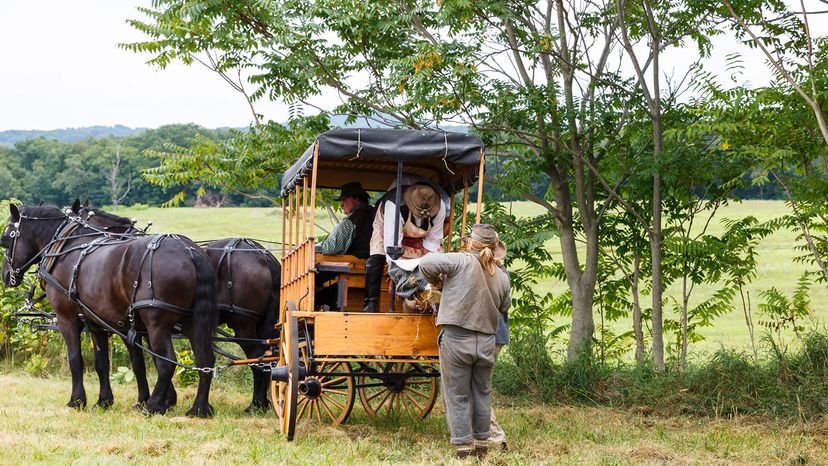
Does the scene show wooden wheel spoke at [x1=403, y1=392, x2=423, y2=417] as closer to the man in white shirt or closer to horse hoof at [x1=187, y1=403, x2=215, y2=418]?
the man in white shirt

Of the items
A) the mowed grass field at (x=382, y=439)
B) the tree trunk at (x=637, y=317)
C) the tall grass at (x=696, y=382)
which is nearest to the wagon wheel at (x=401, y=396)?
the mowed grass field at (x=382, y=439)

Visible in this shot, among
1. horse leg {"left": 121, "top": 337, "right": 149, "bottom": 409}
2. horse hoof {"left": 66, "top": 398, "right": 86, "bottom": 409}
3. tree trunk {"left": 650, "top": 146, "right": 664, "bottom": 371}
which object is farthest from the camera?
tree trunk {"left": 650, "top": 146, "right": 664, "bottom": 371}

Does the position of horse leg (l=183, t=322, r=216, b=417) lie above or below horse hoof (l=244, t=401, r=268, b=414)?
above

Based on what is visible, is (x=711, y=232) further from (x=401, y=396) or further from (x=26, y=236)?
(x=26, y=236)

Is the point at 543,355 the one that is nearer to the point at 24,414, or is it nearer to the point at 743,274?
the point at 743,274

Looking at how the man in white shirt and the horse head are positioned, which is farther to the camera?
the horse head

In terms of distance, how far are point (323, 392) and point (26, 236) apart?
4.92m

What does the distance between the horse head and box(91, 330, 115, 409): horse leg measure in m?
1.55

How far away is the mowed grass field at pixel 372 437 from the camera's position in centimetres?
782

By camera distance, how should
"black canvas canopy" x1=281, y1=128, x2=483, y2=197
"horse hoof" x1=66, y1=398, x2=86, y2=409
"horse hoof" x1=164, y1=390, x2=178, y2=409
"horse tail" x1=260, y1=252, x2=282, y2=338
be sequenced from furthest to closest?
"horse tail" x1=260, y1=252, x2=282, y2=338
"horse hoof" x1=66, y1=398, x2=86, y2=409
"horse hoof" x1=164, y1=390, x2=178, y2=409
"black canvas canopy" x1=281, y1=128, x2=483, y2=197

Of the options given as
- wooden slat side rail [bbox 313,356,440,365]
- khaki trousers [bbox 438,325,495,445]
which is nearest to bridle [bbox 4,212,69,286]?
wooden slat side rail [bbox 313,356,440,365]

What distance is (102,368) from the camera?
11.4 meters

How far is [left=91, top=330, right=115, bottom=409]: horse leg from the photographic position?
36.8ft

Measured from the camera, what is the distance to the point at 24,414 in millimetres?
10258
